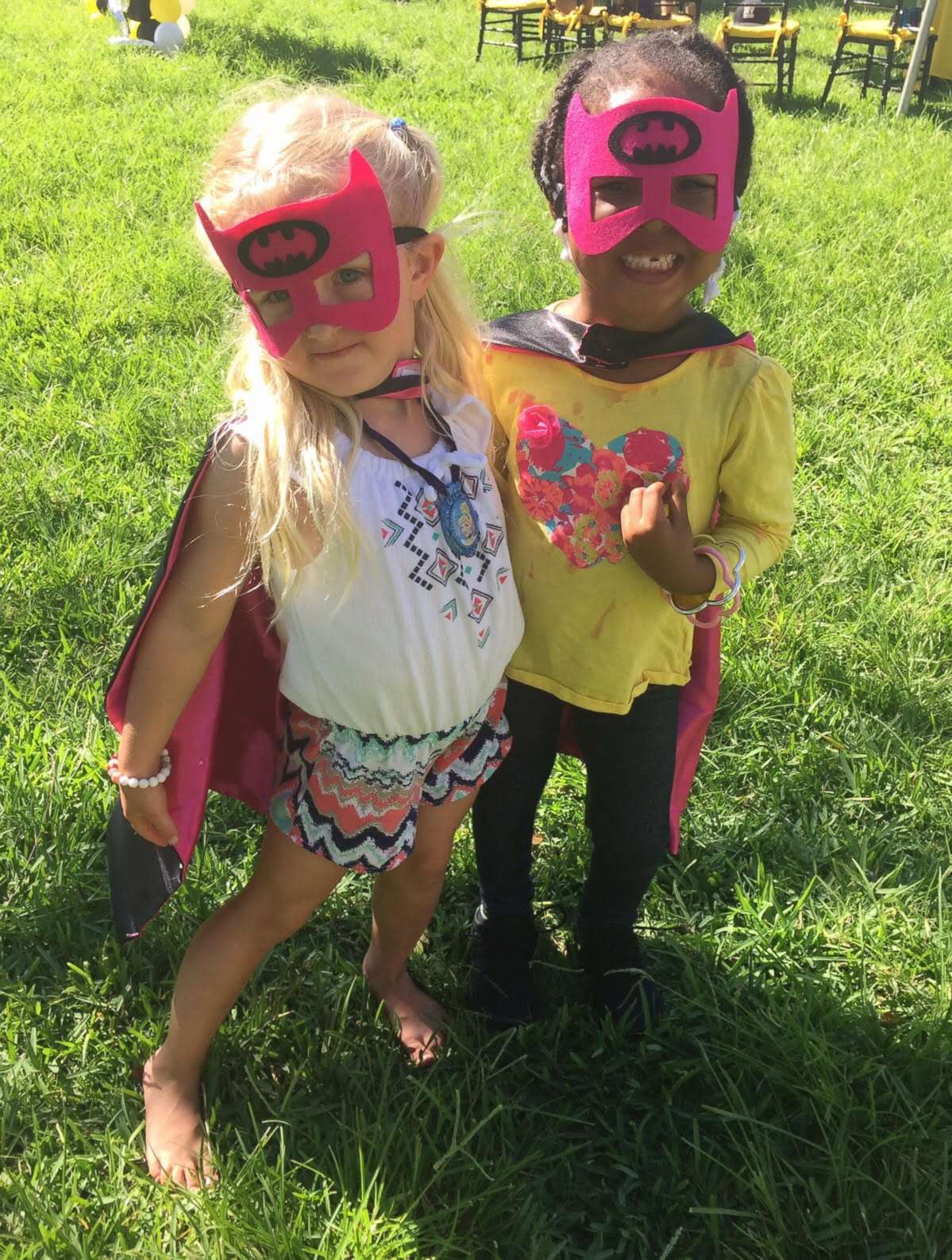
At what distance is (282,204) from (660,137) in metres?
0.53

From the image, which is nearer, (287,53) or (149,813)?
(149,813)

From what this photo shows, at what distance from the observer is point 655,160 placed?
145 centimetres

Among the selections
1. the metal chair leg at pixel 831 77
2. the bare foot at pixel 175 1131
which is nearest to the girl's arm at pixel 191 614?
the bare foot at pixel 175 1131

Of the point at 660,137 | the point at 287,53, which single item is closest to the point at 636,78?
the point at 660,137

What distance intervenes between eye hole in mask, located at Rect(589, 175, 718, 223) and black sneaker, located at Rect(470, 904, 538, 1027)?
4.11ft

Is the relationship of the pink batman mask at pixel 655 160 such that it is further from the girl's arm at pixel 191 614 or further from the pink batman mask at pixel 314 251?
the girl's arm at pixel 191 614

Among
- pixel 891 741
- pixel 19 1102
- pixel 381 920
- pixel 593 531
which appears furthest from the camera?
pixel 891 741

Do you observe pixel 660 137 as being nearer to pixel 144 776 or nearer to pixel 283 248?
pixel 283 248

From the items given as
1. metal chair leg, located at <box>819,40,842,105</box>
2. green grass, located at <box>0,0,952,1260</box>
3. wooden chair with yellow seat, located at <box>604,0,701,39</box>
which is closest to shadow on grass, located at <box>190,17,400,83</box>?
wooden chair with yellow seat, located at <box>604,0,701,39</box>

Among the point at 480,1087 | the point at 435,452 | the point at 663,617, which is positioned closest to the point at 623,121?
the point at 435,452

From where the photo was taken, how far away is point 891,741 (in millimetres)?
2547

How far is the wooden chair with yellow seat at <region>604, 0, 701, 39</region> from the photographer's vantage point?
424 inches

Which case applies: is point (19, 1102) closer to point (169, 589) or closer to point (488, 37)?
point (169, 589)

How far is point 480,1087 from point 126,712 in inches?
36.6
